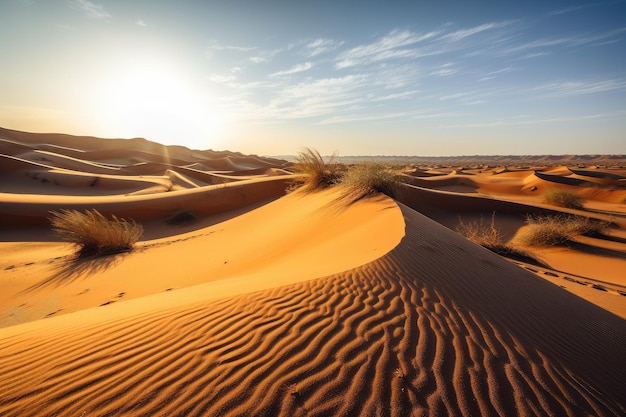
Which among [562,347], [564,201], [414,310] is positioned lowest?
[564,201]

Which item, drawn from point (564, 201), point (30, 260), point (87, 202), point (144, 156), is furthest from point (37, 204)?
point (144, 156)

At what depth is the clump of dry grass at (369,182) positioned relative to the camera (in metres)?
8.90

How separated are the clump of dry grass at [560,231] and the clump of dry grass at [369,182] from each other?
16.0ft

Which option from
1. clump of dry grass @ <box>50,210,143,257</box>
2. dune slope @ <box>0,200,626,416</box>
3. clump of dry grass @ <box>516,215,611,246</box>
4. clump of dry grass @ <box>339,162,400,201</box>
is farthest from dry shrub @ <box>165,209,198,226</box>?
clump of dry grass @ <box>516,215,611,246</box>

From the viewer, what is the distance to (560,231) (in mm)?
9820

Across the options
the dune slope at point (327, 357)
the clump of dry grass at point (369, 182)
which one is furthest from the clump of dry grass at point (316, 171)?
the dune slope at point (327, 357)

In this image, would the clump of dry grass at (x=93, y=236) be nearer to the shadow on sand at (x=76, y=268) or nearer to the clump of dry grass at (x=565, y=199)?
the shadow on sand at (x=76, y=268)

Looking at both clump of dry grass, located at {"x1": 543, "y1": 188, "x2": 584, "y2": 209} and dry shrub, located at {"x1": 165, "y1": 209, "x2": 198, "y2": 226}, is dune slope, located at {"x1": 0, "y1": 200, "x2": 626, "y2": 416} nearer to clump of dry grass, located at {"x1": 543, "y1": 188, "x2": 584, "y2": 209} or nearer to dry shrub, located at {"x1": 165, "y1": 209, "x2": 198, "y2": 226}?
dry shrub, located at {"x1": 165, "y1": 209, "x2": 198, "y2": 226}

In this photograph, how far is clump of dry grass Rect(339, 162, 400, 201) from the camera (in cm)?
890

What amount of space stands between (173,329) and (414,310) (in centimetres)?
225

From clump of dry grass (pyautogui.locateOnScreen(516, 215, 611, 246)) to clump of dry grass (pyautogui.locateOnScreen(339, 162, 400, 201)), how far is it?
489cm

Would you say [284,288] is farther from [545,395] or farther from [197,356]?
[545,395]

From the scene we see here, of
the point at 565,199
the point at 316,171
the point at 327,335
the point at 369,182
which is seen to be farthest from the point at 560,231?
the point at 327,335

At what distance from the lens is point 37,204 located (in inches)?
431
